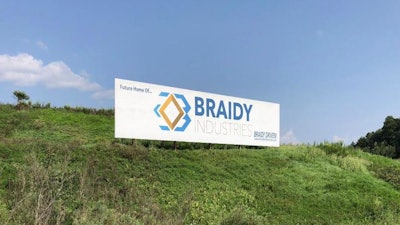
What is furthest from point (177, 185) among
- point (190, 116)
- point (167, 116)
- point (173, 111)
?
point (190, 116)

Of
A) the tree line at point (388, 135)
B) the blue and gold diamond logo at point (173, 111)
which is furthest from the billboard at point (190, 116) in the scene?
the tree line at point (388, 135)

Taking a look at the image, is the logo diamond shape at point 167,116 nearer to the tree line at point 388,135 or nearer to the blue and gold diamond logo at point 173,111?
the blue and gold diamond logo at point 173,111

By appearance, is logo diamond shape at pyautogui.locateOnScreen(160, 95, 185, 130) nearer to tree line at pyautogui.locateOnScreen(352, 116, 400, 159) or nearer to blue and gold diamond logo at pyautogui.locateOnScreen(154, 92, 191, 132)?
blue and gold diamond logo at pyautogui.locateOnScreen(154, 92, 191, 132)

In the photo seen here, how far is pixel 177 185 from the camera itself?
1259 centimetres

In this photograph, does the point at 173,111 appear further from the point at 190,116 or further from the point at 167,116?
the point at 190,116

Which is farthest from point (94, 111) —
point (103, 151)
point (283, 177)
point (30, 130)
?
point (283, 177)

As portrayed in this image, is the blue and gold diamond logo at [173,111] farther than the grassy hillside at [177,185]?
Yes

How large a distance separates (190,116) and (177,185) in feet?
15.2

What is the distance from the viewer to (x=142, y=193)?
11422 mm

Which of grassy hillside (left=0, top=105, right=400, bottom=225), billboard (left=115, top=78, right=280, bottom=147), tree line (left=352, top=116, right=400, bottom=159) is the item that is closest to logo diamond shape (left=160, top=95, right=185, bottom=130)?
billboard (left=115, top=78, right=280, bottom=147)

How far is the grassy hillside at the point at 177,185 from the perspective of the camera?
8.50 metres

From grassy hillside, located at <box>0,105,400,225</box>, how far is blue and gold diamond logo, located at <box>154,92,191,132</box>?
1088mm

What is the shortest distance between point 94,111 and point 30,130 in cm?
595

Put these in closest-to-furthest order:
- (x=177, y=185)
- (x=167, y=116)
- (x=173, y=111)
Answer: (x=177, y=185) < (x=167, y=116) < (x=173, y=111)
